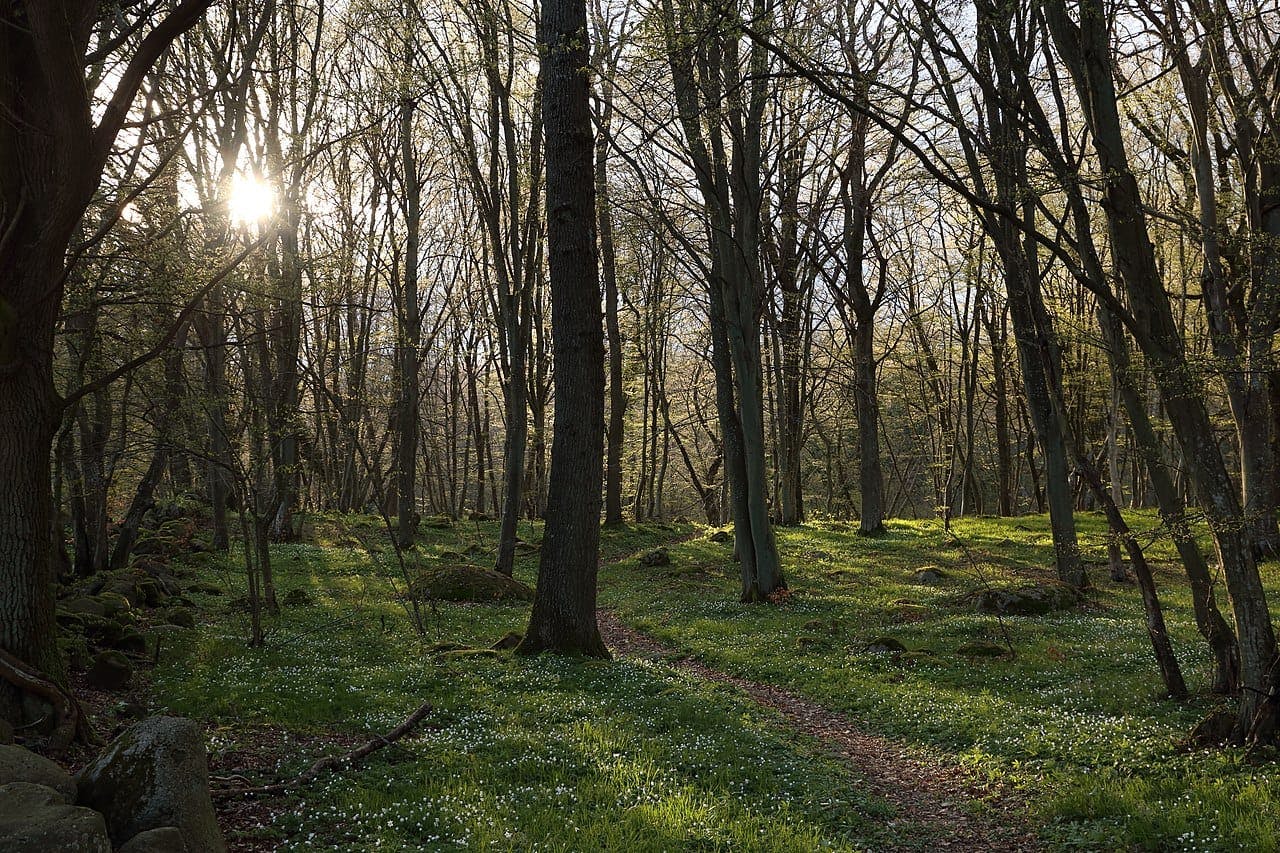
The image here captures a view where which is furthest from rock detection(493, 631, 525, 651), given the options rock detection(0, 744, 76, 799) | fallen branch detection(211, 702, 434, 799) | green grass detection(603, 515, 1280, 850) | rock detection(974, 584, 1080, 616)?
rock detection(974, 584, 1080, 616)

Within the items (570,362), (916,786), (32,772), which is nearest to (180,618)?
(570,362)

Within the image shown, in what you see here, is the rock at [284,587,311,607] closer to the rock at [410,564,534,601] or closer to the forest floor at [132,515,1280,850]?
the forest floor at [132,515,1280,850]

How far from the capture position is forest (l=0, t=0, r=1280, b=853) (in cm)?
691

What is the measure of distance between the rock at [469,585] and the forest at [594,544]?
0.44 feet

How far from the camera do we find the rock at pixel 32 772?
524 centimetres

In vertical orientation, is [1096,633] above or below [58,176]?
below

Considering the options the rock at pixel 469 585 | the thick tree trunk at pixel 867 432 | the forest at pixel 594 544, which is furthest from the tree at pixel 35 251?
the thick tree trunk at pixel 867 432

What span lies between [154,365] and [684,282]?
28950 millimetres

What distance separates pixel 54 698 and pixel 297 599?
11.5m

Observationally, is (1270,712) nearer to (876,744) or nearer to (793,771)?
(876,744)

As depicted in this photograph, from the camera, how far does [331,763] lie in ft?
25.2

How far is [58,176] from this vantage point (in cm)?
771

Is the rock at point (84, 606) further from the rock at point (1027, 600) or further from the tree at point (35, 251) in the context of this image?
the rock at point (1027, 600)

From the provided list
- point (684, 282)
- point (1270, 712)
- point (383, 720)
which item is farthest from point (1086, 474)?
point (684, 282)
